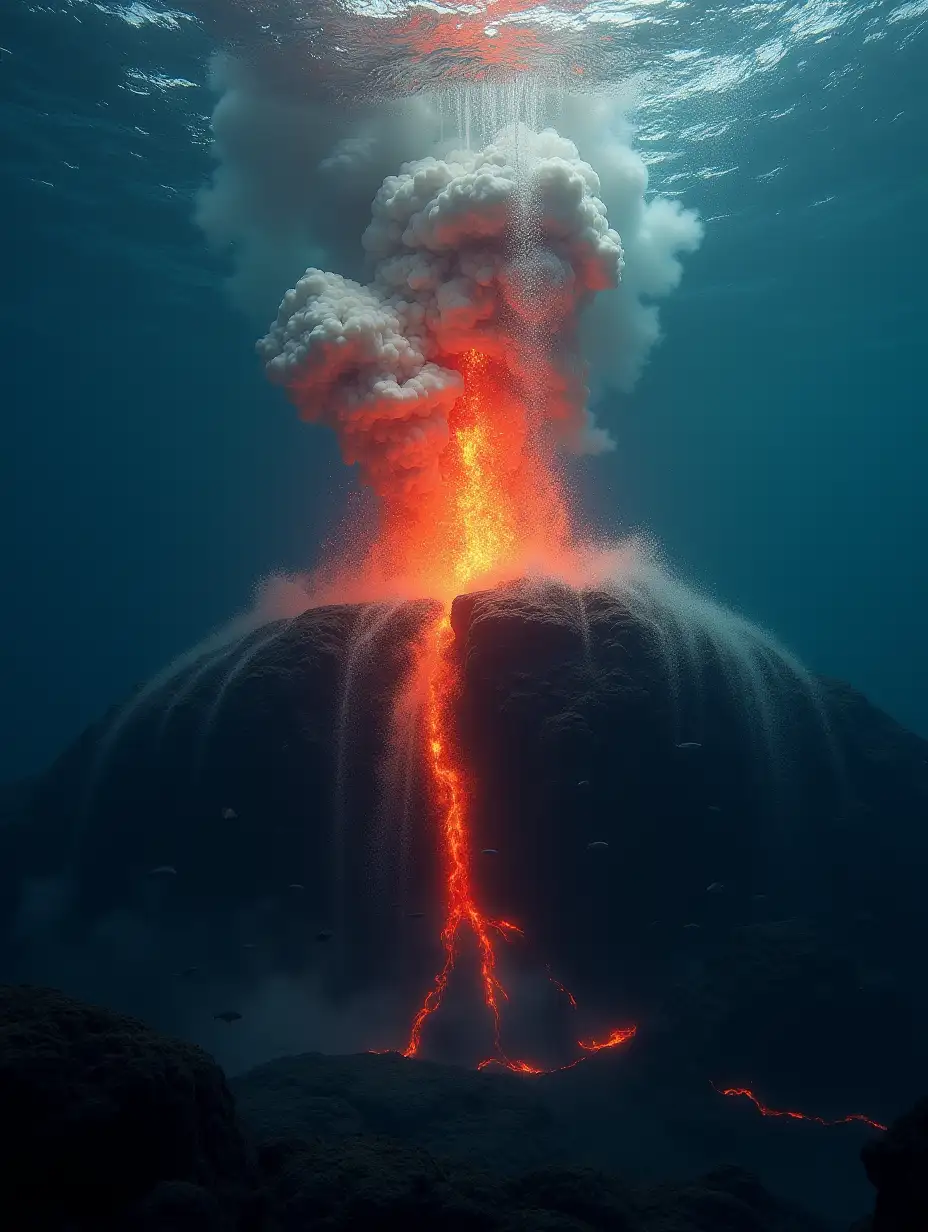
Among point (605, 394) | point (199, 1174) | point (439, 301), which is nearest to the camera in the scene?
point (199, 1174)

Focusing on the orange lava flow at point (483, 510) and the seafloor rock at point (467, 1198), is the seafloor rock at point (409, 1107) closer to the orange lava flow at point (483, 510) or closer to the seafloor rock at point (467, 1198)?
the seafloor rock at point (467, 1198)

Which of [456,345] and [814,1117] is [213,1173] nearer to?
[814,1117]

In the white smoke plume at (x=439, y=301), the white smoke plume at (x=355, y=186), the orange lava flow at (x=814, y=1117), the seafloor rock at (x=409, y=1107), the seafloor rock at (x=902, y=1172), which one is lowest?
the orange lava flow at (x=814, y=1117)

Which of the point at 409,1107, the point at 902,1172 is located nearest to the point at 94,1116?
the point at 902,1172

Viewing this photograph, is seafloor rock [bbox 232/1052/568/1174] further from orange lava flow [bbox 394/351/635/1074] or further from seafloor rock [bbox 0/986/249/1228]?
orange lava flow [bbox 394/351/635/1074]

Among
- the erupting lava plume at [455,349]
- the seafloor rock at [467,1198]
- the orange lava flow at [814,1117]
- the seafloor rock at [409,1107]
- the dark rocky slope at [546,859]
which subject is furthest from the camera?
the erupting lava plume at [455,349]

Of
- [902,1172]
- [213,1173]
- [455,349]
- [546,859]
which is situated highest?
[455,349]

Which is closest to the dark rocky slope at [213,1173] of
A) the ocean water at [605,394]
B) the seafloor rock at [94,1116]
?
the seafloor rock at [94,1116]
